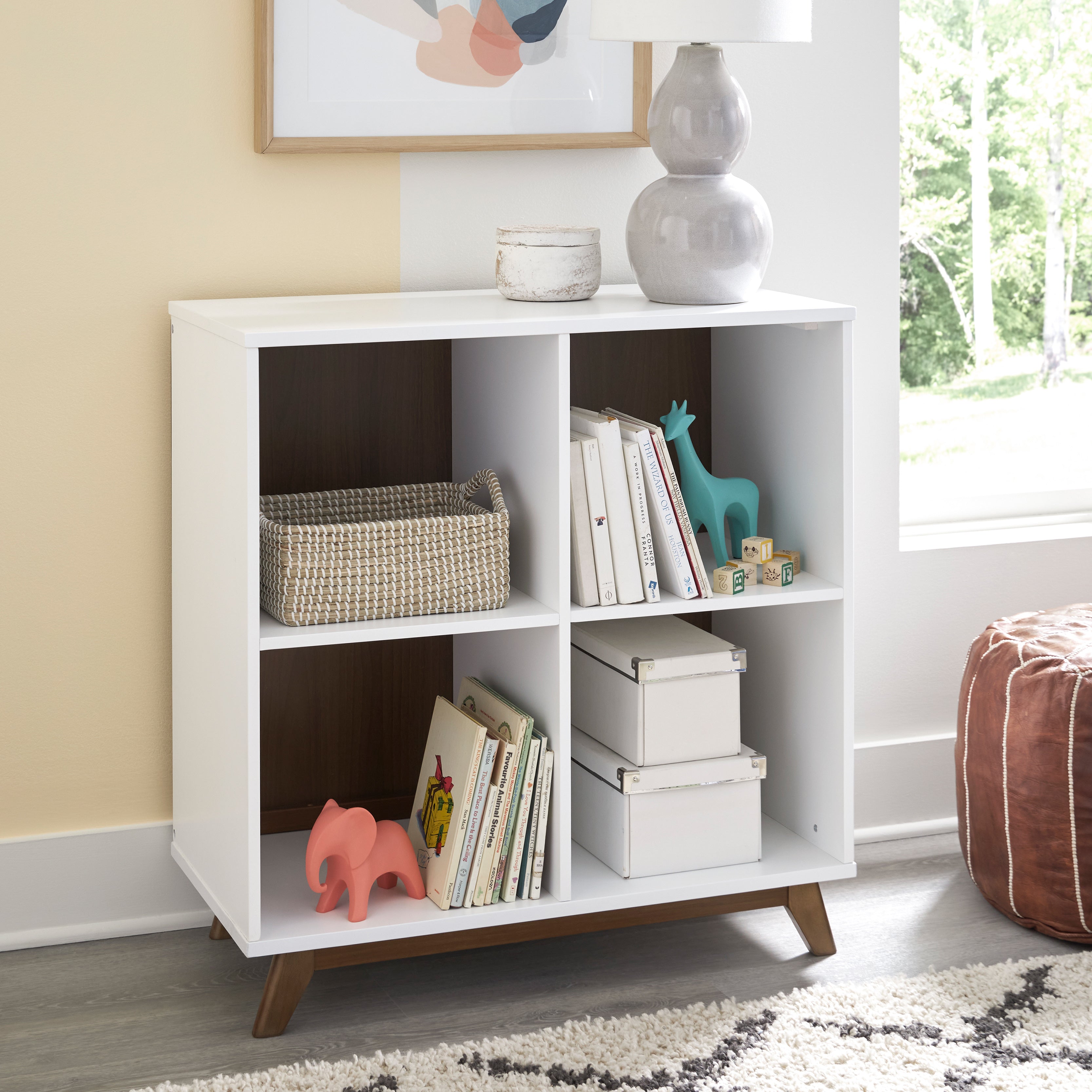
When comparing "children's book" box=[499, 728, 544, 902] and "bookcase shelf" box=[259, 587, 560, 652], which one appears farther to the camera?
"children's book" box=[499, 728, 544, 902]

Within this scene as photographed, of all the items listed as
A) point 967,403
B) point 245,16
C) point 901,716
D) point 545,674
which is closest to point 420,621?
point 545,674

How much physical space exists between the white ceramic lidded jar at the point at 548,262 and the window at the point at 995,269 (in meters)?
0.84

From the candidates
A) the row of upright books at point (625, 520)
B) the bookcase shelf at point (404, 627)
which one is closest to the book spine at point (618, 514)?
the row of upright books at point (625, 520)

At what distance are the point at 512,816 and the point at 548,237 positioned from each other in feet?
2.44

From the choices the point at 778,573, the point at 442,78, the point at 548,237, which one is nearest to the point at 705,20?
the point at 548,237

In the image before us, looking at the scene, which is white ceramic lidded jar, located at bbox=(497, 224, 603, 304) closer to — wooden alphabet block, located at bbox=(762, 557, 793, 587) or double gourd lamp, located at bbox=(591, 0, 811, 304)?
double gourd lamp, located at bbox=(591, 0, 811, 304)

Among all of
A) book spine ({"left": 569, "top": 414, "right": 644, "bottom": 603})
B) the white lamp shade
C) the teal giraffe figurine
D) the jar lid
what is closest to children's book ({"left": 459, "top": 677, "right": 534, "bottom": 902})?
book spine ({"left": 569, "top": 414, "right": 644, "bottom": 603})

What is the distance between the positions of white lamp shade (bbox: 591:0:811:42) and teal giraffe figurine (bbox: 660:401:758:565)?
1.50ft

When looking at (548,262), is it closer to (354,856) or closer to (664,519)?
(664,519)

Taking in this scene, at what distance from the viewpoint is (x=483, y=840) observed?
5.90ft

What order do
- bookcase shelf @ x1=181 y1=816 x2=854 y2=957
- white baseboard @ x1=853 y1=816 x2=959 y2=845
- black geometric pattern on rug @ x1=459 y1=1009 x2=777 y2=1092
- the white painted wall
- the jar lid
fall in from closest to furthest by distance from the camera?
1. black geometric pattern on rug @ x1=459 y1=1009 x2=777 y2=1092
2. bookcase shelf @ x1=181 y1=816 x2=854 y2=957
3. the jar lid
4. the white painted wall
5. white baseboard @ x1=853 y1=816 x2=959 y2=845

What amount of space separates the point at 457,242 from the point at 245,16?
16.4 inches

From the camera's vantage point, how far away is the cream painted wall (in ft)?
6.18

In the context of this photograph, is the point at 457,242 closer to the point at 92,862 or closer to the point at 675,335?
the point at 675,335
